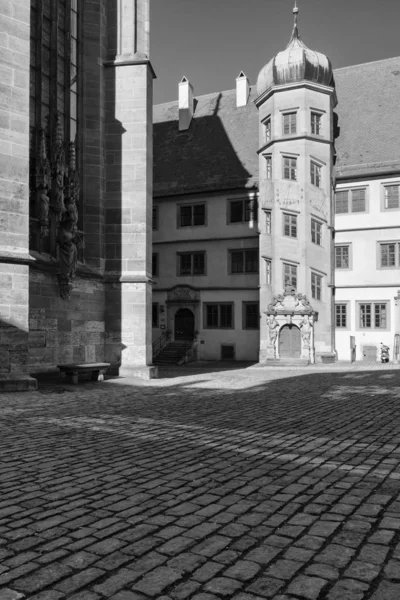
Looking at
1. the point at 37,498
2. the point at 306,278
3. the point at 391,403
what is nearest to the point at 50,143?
the point at 391,403

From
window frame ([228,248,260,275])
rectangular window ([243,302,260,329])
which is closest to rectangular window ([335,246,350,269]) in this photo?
window frame ([228,248,260,275])

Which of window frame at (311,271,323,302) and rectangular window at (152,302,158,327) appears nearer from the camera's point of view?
window frame at (311,271,323,302)

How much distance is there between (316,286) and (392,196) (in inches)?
250

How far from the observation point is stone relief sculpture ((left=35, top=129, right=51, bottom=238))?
15.7 meters

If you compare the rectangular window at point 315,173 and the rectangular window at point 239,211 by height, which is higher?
the rectangular window at point 315,173

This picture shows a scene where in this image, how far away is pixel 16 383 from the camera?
1377 centimetres

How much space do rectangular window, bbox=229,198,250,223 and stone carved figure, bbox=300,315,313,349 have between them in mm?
6742

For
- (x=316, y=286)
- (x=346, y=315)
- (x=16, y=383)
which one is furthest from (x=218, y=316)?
(x=16, y=383)

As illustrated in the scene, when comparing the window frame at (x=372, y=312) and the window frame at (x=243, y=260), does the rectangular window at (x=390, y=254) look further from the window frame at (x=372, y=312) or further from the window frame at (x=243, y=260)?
the window frame at (x=243, y=260)

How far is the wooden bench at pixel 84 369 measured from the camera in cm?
1569

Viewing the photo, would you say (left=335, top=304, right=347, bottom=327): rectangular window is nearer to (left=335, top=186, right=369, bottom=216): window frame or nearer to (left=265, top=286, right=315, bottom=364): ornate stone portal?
(left=265, top=286, right=315, bottom=364): ornate stone portal

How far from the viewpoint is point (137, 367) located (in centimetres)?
1817

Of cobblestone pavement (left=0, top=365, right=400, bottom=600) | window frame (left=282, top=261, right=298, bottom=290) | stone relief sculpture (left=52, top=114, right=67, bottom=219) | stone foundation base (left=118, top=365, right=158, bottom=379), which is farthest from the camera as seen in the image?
window frame (left=282, top=261, right=298, bottom=290)

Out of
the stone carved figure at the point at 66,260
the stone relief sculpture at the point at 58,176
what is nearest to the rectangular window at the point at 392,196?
the stone relief sculpture at the point at 58,176
